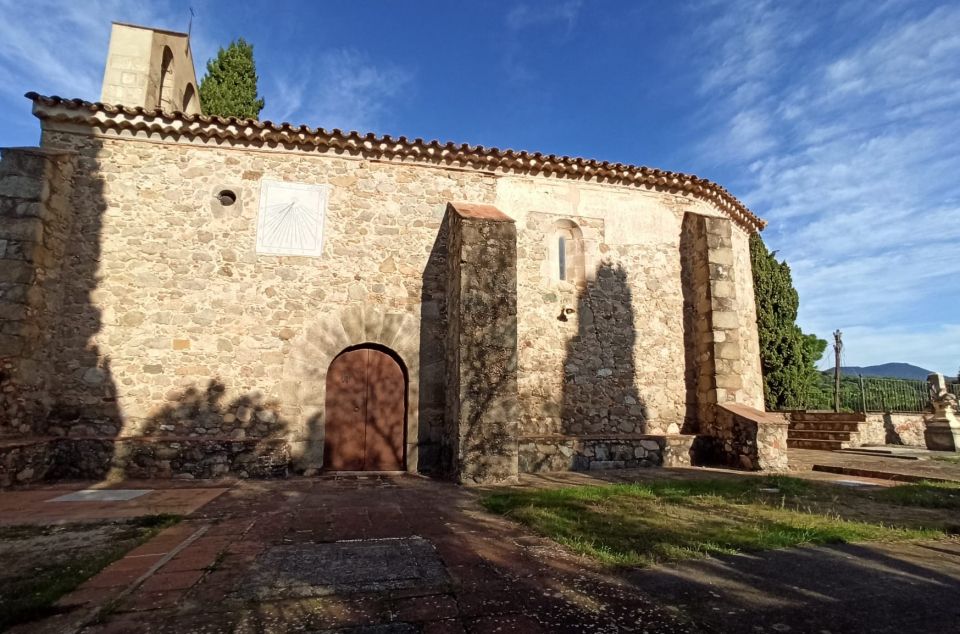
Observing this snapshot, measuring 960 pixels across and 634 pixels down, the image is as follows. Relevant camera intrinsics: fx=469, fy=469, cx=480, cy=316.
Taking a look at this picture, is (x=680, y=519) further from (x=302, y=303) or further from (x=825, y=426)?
(x=825, y=426)

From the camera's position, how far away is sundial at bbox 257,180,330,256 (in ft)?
24.5

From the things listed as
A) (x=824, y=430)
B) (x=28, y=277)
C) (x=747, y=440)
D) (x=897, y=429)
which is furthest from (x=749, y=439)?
(x=28, y=277)

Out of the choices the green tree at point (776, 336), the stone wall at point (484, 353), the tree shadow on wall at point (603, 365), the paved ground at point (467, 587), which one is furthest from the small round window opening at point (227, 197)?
the green tree at point (776, 336)

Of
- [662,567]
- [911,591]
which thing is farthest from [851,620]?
[662,567]

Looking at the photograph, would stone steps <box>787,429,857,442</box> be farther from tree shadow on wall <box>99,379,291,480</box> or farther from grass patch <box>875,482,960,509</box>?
tree shadow on wall <box>99,379,291,480</box>

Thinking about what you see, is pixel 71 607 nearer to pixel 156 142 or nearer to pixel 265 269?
pixel 265 269

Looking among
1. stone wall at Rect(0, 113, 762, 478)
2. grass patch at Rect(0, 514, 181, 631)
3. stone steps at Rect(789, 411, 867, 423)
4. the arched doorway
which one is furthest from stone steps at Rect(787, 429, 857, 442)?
grass patch at Rect(0, 514, 181, 631)

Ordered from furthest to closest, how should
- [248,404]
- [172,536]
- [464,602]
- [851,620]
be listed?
[248,404]
[172,536]
[464,602]
[851,620]

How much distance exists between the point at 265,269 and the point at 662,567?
22.1 ft

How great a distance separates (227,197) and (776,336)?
46.5 feet

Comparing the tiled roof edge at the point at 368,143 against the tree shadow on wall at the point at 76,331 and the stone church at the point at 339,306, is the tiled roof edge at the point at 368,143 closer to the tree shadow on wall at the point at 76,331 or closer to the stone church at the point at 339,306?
the stone church at the point at 339,306

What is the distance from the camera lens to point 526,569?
9.53 feet

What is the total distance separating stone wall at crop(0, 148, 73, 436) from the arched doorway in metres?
Result: 3.72

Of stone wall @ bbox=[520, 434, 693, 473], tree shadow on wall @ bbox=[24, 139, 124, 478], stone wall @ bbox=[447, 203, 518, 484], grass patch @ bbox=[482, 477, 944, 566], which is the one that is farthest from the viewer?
stone wall @ bbox=[520, 434, 693, 473]
